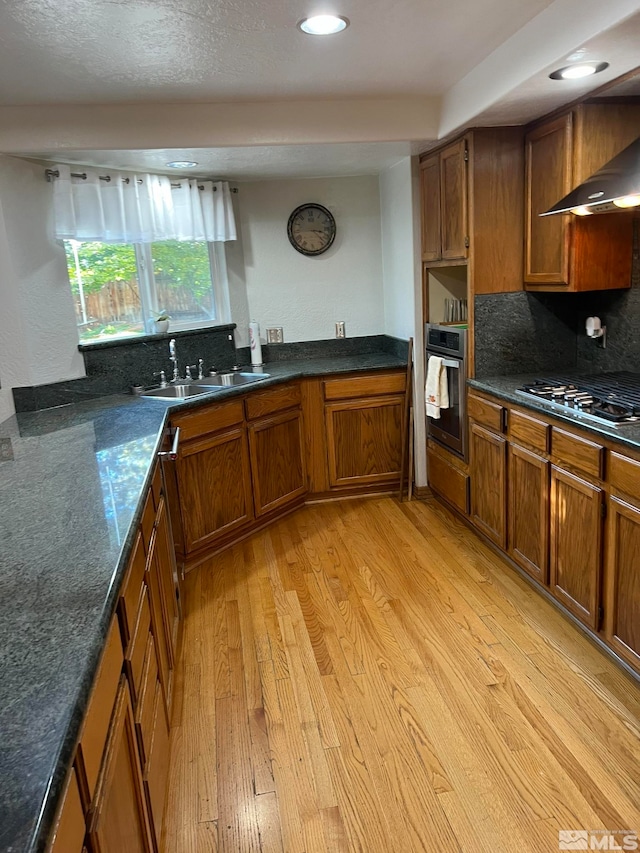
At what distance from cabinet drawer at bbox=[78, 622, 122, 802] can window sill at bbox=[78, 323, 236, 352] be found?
254 centimetres

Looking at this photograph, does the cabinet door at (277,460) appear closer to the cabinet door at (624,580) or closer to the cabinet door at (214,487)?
the cabinet door at (214,487)

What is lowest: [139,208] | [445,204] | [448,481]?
[448,481]

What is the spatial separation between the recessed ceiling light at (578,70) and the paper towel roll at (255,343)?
7.96 feet

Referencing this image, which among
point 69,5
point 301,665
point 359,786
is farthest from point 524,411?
point 69,5

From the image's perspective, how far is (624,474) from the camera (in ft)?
6.91

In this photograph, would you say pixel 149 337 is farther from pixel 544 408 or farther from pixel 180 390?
pixel 544 408

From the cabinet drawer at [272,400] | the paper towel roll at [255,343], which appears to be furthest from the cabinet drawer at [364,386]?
the paper towel roll at [255,343]

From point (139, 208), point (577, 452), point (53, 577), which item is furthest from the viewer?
point (139, 208)

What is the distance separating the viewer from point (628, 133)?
2.65 m

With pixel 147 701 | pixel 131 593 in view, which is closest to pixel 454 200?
pixel 131 593

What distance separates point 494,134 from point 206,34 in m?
1.54

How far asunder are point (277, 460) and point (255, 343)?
2.95 feet

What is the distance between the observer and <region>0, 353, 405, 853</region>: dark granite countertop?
796mm

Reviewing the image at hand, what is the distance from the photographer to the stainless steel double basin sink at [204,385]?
12.4 feet
